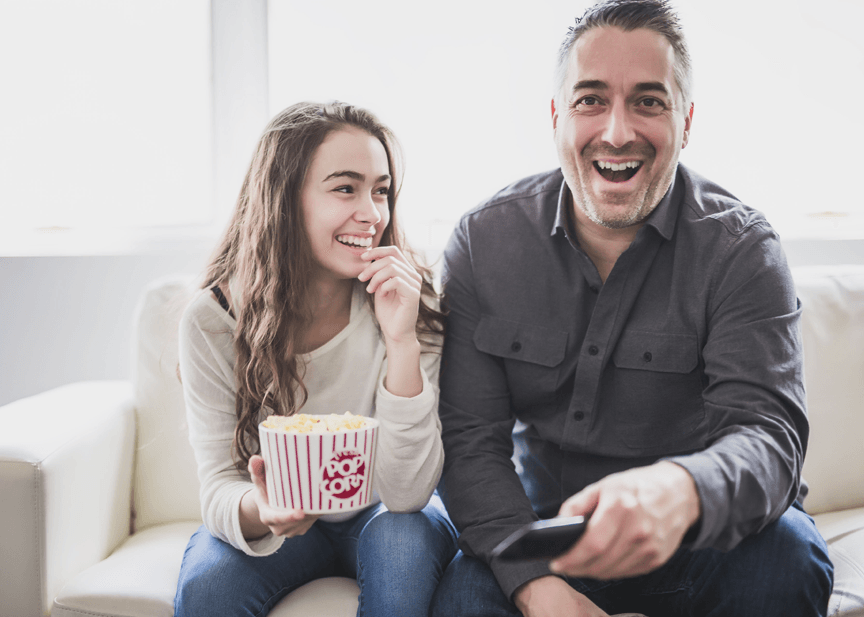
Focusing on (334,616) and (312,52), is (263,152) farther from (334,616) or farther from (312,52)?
(312,52)

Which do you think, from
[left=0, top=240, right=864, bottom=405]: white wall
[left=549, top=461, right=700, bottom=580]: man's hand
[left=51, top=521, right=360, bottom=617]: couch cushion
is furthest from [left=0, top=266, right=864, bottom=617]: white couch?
[left=0, top=240, right=864, bottom=405]: white wall

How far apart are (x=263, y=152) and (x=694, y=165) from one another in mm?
1817

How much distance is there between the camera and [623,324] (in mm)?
1243

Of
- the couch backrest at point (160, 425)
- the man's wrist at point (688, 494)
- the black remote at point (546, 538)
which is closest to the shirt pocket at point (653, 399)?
the man's wrist at point (688, 494)

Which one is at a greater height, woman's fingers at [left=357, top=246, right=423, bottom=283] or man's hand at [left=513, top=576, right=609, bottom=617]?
woman's fingers at [left=357, top=246, right=423, bottom=283]

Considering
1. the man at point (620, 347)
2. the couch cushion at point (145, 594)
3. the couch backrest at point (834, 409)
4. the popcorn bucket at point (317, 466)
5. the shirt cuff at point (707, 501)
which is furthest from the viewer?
the couch backrest at point (834, 409)

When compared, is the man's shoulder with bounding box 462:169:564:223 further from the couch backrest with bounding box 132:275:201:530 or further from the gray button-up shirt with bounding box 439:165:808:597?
the couch backrest with bounding box 132:275:201:530

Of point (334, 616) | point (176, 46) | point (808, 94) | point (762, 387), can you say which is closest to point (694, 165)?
point (808, 94)

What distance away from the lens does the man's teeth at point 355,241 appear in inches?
48.5

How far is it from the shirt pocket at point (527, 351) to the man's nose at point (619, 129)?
366 millimetres

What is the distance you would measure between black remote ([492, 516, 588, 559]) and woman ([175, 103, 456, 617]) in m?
0.38

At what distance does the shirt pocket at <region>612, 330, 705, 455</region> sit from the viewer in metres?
1.22

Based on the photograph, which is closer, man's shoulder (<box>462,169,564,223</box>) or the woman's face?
the woman's face

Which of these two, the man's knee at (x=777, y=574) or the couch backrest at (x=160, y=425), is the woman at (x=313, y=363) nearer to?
the couch backrest at (x=160, y=425)
